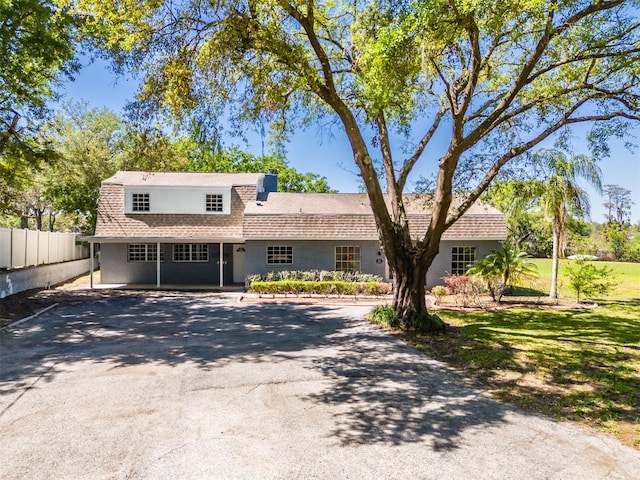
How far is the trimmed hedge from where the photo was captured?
1703 centimetres

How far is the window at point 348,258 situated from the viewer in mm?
19348

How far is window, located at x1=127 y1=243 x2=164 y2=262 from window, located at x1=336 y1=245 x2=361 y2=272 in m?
9.15

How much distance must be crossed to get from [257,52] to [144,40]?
8.42 feet

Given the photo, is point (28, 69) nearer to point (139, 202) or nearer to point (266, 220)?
point (139, 202)

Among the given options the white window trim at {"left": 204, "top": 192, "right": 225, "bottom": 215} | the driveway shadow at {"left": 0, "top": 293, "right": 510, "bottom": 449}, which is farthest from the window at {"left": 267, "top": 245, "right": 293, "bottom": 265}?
the driveway shadow at {"left": 0, "top": 293, "right": 510, "bottom": 449}

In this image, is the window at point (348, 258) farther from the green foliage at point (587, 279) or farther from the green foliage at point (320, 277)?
the green foliage at point (587, 279)

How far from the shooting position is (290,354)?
326 inches

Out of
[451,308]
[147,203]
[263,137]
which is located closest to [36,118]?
[147,203]

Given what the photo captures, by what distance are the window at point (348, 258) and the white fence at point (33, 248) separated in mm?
14262

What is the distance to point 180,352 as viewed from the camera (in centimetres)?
832

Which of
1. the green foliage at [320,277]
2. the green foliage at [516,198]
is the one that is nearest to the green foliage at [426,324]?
the green foliage at [516,198]

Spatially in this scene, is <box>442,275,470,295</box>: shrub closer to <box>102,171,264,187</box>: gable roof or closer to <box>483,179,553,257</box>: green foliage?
<box>483,179,553,257</box>: green foliage

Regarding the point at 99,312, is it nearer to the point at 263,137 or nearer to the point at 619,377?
the point at 263,137

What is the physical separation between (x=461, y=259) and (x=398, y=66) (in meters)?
13.4
